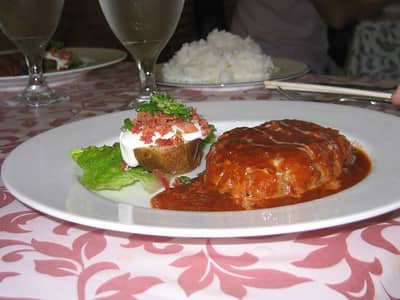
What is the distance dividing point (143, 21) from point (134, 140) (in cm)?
58

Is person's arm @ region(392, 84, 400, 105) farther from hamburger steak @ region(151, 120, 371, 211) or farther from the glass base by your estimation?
the glass base

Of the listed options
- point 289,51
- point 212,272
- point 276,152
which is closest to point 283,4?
point 289,51

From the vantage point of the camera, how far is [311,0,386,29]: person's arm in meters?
4.45

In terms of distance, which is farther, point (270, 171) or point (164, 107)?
point (164, 107)

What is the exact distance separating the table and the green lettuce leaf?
0.51 ft

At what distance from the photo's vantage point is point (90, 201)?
3.07ft

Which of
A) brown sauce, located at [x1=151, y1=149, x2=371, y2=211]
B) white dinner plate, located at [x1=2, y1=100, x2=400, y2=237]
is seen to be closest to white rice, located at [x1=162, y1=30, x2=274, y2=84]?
white dinner plate, located at [x1=2, y1=100, x2=400, y2=237]

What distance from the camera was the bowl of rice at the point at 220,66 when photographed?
2.32 metres

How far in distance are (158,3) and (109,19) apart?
0.17 m

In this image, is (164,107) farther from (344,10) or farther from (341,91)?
(344,10)

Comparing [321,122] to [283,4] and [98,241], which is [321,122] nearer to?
[98,241]

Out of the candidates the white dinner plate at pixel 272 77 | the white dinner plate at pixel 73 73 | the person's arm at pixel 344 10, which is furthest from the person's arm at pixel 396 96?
the person's arm at pixel 344 10

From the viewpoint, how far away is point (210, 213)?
33.7 inches

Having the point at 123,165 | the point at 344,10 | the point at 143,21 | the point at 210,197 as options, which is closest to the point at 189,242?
the point at 210,197
